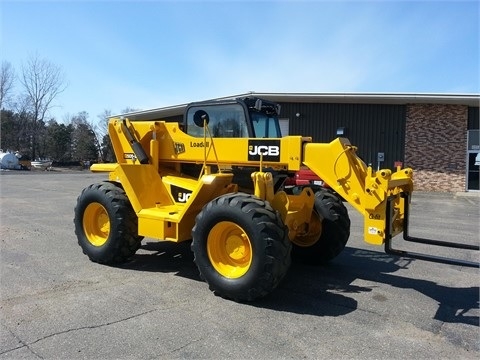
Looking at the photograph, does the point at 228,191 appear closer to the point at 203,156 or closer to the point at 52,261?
the point at 203,156

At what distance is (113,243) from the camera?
6410 mm

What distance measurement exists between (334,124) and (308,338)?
21.6m

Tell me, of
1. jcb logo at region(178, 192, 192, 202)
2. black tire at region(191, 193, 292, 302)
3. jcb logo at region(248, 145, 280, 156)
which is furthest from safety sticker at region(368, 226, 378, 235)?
jcb logo at region(178, 192, 192, 202)

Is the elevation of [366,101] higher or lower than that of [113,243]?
higher

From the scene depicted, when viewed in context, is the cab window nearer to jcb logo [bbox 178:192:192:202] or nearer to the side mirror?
the side mirror

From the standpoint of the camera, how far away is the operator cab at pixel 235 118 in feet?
20.8

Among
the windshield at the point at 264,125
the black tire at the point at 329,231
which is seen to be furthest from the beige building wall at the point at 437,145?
the black tire at the point at 329,231

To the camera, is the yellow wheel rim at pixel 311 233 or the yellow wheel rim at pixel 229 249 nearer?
the yellow wheel rim at pixel 229 249

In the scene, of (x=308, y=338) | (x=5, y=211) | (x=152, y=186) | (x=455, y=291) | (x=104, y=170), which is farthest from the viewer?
(x=5, y=211)

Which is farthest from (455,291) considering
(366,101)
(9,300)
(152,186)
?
(366,101)

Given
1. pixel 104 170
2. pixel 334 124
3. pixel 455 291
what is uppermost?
pixel 334 124

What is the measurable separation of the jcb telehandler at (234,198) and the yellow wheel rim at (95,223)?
0.02m

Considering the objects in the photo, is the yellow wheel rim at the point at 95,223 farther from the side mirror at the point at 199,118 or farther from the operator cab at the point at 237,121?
the side mirror at the point at 199,118

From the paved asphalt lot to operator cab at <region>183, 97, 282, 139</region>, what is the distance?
2.05 metres
